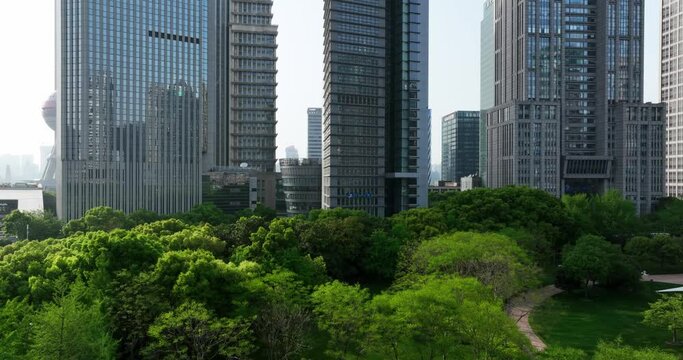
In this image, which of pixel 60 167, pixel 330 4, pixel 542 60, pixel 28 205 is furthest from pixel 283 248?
pixel 542 60

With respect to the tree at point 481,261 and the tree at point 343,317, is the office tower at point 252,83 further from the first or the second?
the tree at point 343,317

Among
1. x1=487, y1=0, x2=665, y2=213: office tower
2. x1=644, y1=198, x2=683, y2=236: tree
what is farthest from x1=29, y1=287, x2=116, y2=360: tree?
x1=487, y1=0, x2=665, y2=213: office tower

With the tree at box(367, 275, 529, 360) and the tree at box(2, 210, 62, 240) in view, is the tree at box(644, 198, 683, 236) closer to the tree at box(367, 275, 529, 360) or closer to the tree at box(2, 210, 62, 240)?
the tree at box(367, 275, 529, 360)

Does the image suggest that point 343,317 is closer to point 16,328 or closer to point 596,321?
point 16,328

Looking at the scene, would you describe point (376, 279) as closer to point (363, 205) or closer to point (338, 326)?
point (338, 326)

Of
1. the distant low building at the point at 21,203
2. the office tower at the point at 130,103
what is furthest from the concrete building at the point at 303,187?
the distant low building at the point at 21,203
